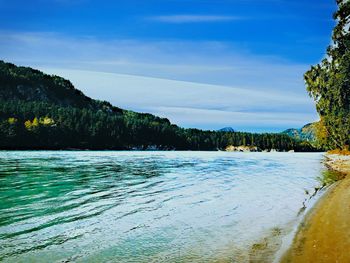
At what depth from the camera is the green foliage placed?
60.6 meters

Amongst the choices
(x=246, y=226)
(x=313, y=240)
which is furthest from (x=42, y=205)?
(x=313, y=240)

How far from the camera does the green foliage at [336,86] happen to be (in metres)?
60.6

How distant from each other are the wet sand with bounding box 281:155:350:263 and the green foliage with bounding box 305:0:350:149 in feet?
128

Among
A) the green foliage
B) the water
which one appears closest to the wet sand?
the water

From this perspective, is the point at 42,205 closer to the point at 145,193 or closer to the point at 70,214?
the point at 70,214

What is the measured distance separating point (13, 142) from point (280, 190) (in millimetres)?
162483

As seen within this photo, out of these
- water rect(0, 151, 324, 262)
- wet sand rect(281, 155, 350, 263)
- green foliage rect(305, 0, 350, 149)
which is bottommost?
water rect(0, 151, 324, 262)

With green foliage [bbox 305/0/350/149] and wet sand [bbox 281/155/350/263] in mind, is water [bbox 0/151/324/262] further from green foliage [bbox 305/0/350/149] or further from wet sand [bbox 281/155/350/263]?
green foliage [bbox 305/0/350/149]

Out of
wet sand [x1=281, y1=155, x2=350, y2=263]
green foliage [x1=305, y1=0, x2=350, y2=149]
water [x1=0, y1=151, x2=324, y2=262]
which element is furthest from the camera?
green foliage [x1=305, y1=0, x2=350, y2=149]

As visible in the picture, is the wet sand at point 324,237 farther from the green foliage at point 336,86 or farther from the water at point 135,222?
the green foliage at point 336,86

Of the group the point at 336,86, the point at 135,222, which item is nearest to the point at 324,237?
the point at 135,222

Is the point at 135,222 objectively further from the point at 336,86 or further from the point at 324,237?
the point at 336,86

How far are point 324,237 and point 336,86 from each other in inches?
2356

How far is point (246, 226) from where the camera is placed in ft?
63.1
